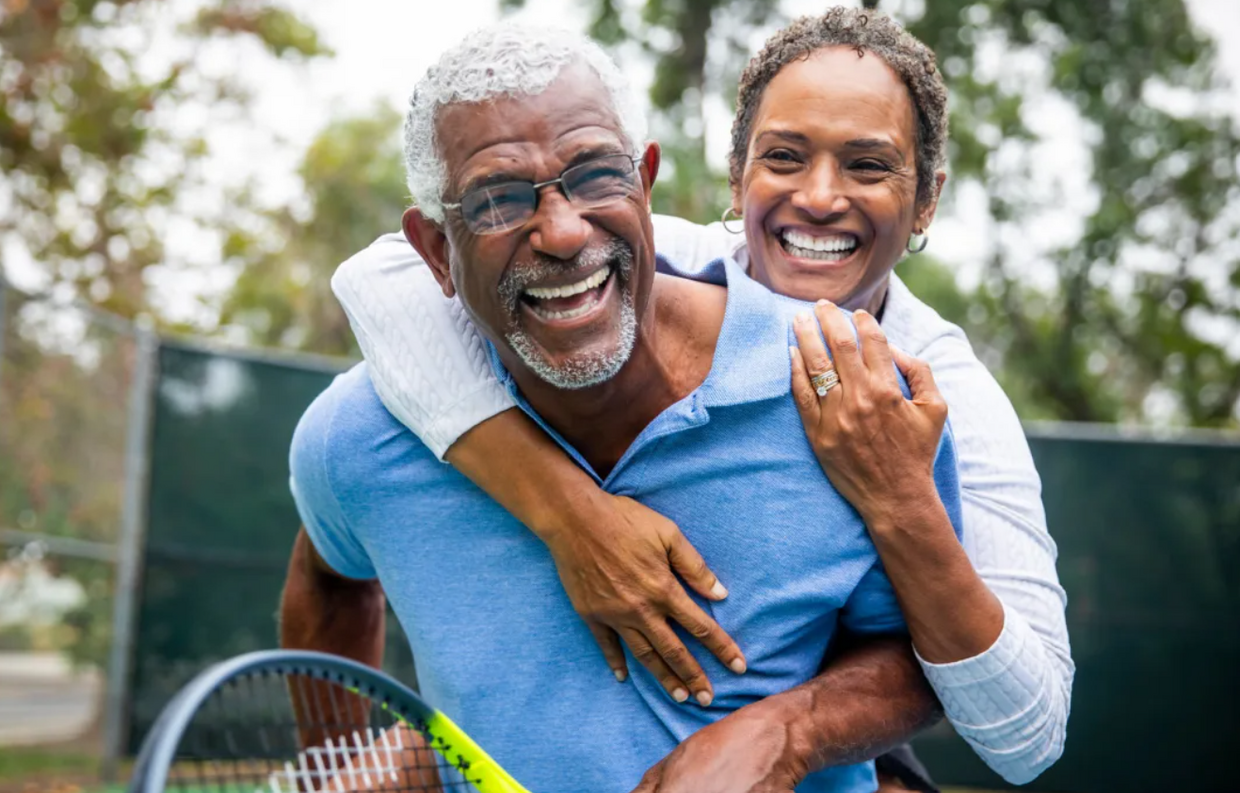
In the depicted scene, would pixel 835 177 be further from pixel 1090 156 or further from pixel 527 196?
pixel 1090 156

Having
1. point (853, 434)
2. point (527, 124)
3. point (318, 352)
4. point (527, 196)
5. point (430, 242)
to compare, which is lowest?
point (318, 352)

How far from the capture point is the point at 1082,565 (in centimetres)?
862

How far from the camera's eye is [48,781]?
26.7 feet

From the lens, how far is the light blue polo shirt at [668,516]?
88.3 inches

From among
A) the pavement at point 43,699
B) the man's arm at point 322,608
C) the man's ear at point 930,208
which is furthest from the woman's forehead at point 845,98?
the pavement at point 43,699

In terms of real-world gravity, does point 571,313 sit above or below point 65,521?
above

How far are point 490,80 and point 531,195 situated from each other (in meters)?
0.19

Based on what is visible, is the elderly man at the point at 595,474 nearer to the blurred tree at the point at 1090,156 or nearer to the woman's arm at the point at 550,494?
the woman's arm at the point at 550,494

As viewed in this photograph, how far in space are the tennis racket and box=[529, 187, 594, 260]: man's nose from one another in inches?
28.1

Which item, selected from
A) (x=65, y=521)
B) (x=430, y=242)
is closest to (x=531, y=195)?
(x=430, y=242)

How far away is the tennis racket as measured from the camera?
1507mm

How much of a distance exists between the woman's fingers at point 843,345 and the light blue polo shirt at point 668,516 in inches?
3.3

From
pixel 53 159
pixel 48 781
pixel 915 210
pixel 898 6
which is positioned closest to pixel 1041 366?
pixel 898 6

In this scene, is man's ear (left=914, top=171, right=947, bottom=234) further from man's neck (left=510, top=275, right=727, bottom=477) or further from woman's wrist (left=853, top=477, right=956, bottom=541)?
woman's wrist (left=853, top=477, right=956, bottom=541)
